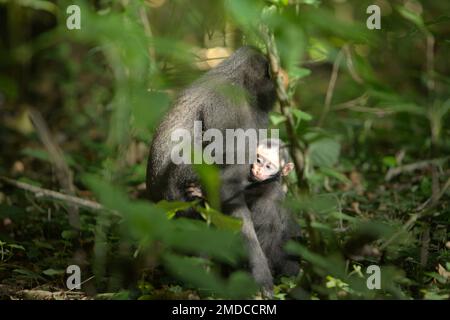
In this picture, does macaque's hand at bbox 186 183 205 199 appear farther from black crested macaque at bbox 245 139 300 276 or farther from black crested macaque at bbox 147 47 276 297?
black crested macaque at bbox 245 139 300 276

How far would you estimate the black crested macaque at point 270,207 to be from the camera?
171 inches

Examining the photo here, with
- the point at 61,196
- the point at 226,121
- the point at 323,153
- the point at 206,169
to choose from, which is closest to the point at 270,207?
the point at 226,121

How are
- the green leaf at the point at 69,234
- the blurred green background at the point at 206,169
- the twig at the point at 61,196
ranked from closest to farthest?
the blurred green background at the point at 206,169 → the twig at the point at 61,196 → the green leaf at the point at 69,234

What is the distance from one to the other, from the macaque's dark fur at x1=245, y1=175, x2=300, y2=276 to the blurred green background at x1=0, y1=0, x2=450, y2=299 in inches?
5.7

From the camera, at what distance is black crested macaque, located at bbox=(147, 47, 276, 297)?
4082mm

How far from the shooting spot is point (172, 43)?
6.56 feet

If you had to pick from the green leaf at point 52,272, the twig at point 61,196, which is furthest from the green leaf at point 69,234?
the green leaf at point 52,272

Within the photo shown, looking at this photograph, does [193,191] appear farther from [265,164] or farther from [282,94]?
[282,94]

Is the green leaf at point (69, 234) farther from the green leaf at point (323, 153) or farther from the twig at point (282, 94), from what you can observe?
the twig at point (282, 94)

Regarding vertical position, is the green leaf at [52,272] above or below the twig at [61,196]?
below

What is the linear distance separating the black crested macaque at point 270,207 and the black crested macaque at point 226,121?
0.15 metres

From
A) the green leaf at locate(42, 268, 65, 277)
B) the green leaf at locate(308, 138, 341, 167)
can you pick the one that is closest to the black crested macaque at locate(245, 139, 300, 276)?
→ the green leaf at locate(308, 138, 341, 167)

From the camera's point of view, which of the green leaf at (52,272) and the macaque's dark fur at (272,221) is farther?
the macaque's dark fur at (272,221)
